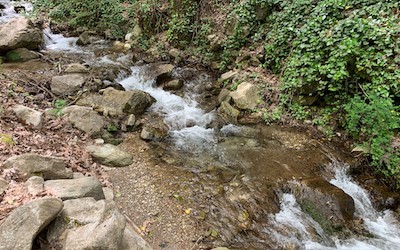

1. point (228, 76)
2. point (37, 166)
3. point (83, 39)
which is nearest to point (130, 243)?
point (37, 166)

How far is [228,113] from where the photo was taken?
6871 millimetres

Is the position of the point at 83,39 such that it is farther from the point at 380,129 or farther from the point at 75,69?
the point at 380,129

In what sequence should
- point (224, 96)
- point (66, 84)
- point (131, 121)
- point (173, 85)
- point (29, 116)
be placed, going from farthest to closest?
point (173, 85) → point (224, 96) → point (66, 84) → point (131, 121) → point (29, 116)

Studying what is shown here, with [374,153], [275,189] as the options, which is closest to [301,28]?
[374,153]

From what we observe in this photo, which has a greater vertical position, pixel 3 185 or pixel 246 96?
pixel 3 185

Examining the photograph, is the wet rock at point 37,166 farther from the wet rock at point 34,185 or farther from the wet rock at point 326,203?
the wet rock at point 326,203

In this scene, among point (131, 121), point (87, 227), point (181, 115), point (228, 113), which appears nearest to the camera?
point (87, 227)

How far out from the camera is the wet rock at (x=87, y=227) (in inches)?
93.7

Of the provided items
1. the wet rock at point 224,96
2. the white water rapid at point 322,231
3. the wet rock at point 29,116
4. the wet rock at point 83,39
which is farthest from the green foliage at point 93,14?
the white water rapid at point 322,231

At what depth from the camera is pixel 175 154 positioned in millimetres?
5422

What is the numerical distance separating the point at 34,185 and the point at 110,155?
1.94 metres

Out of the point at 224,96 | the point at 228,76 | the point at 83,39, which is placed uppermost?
the point at 228,76

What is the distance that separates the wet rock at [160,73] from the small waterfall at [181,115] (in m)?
0.17

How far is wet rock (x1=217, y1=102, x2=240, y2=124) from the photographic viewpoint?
672cm
